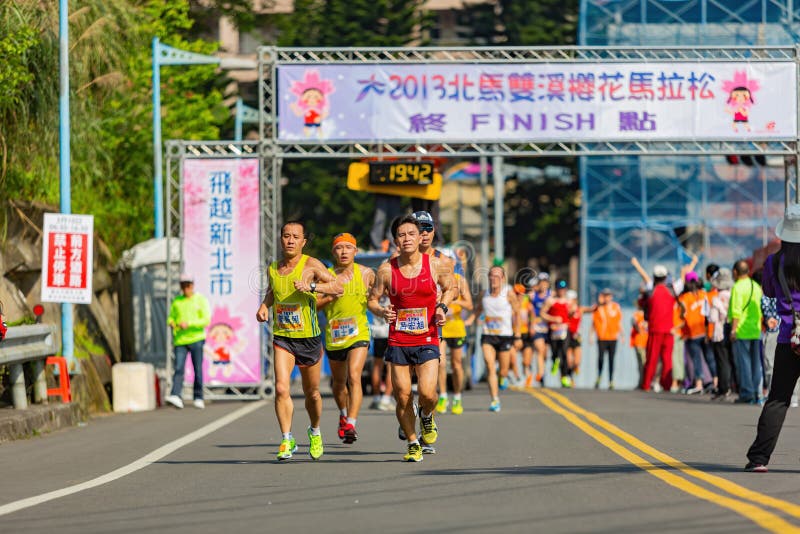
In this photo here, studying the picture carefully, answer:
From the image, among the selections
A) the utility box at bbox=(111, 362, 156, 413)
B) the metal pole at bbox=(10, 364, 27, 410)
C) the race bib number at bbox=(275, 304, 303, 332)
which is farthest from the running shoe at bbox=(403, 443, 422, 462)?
the utility box at bbox=(111, 362, 156, 413)

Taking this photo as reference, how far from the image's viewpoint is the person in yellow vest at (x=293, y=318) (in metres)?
14.2

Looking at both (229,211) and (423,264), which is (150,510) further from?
(229,211)

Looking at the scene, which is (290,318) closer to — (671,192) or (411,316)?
(411,316)

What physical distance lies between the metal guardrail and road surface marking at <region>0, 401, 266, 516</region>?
1974mm

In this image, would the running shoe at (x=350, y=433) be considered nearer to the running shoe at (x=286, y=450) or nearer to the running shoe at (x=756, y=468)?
the running shoe at (x=286, y=450)

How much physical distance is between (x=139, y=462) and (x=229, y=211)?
12556mm

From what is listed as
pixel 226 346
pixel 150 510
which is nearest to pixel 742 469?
pixel 150 510

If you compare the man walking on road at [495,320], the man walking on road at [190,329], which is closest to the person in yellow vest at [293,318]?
the man walking on road at [495,320]

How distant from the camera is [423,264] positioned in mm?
14125

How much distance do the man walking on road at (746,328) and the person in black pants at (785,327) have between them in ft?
34.7

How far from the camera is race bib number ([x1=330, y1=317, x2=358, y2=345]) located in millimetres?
15523

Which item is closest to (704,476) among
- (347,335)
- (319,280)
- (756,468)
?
(756,468)

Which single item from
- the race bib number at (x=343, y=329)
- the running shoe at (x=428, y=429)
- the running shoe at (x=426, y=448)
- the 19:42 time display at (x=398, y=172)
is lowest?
the running shoe at (x=426, y=448)

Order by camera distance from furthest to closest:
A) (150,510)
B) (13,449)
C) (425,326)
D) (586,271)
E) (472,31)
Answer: (472,31) < (586,271) < (13,449) < (425,326) < (150,510)
